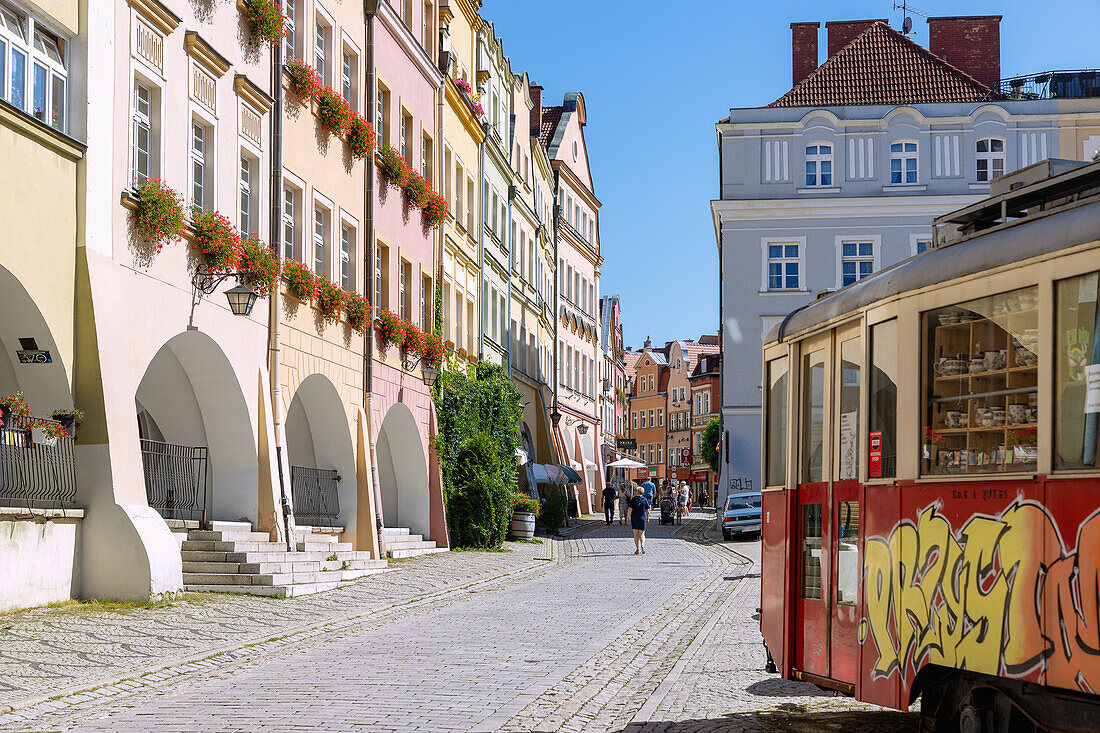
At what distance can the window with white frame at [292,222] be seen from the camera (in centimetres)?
2394

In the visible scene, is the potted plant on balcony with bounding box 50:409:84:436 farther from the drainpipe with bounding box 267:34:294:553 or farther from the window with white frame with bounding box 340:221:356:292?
the window with white frame with bounding box 340:221:356:292

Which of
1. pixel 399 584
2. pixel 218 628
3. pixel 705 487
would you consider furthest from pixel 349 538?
pixel 705 487

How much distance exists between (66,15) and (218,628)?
736 cm

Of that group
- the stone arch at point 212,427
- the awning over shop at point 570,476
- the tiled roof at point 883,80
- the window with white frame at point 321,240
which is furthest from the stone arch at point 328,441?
the tiled roof at point 883,80

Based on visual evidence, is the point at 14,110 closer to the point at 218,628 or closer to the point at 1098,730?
the point at 218,628

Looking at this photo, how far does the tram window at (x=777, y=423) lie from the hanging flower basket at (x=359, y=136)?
58.4ft

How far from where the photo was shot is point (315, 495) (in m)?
25.1

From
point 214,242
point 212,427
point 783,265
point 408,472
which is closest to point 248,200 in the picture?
point 214,242

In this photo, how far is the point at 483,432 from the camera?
110ft

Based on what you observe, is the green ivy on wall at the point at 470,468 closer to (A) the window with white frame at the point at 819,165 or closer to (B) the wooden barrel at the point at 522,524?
(B) the wooden barrel at the point at 522,524

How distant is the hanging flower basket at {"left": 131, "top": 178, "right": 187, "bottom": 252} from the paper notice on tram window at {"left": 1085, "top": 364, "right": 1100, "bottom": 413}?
540 inches

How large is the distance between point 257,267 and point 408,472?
37.3ft

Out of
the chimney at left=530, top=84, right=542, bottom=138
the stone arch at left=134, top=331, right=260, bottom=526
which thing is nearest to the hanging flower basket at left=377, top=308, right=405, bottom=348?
the stone arch at left=134, top=331, right=260, bottom=526

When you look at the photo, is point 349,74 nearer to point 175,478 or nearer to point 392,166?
point 392,166
